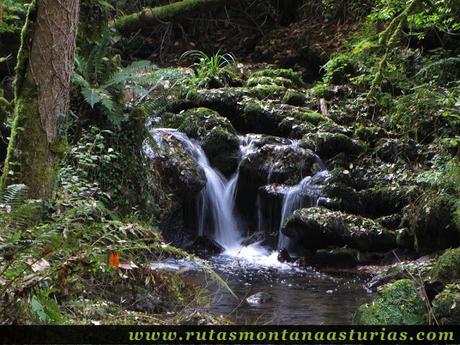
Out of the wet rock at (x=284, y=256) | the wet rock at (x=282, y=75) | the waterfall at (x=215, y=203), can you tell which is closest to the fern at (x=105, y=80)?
the waterfall at (x=215, y=203)

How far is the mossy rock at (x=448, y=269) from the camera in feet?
20.1

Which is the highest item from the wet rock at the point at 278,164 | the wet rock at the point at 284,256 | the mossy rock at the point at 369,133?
the mossy rock at the point at 369,133

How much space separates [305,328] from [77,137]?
11.3 ft

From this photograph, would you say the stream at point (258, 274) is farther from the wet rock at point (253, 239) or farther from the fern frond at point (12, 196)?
the fern frond at point (12, 196)

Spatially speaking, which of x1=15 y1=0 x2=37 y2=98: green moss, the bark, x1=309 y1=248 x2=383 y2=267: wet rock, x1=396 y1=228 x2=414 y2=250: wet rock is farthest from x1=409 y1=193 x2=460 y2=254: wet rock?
the bark

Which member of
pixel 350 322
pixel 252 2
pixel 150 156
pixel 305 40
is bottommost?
pixel 350 322

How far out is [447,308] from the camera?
5184 mm

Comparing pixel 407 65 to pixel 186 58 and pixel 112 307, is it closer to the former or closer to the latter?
pixel 186 58

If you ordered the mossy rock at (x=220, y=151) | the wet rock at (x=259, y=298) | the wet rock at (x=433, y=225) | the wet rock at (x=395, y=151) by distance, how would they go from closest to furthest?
the wet rock at (x=259, y=298)
the wet rock at (x=433, y=225)
the wet rock at (x=395, y=151)
the mossy rock at (x=220, y=151)

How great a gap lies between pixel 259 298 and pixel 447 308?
7.35 feet

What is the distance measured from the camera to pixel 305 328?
220 inches

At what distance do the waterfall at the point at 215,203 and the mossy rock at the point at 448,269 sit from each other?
4258 millimetres

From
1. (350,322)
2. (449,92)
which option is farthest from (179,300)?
(449,92)

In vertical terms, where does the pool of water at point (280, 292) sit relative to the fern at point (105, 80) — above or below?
below
